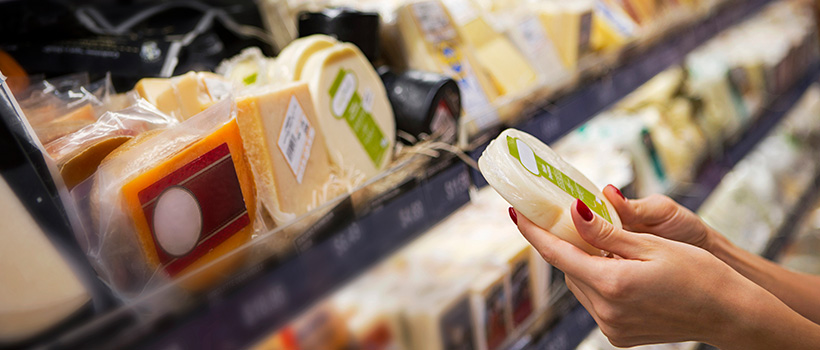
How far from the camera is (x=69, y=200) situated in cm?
56

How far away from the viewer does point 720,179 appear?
210cm

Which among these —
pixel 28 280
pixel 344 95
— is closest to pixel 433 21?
pixel 344 95

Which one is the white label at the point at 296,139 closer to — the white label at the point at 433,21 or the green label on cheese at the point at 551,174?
the green label on cheese at the point at 551,174

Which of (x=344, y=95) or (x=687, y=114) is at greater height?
(x=344, y=95)

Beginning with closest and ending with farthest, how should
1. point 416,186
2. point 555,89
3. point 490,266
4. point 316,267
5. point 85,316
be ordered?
point 85,316, point 316,267, point 416,186, point 490,266, point 555,89

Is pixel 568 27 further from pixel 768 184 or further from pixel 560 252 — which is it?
pixel 768 184

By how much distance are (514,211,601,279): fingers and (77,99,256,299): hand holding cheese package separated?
0.38m

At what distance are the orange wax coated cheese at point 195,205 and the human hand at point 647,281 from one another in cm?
37

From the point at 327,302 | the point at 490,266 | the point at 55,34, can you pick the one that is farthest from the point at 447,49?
the point at 55,34

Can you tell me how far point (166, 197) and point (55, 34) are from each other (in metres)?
0.58

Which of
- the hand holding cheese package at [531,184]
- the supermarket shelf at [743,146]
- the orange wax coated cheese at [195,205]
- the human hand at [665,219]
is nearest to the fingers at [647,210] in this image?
the human hand at [665,219]

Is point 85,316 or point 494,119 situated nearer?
point 85,316

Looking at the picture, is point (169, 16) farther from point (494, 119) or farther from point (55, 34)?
point (494, 119)

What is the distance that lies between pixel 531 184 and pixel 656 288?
20 centimetres
